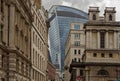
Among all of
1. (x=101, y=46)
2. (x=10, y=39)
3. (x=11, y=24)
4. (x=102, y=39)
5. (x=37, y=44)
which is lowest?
(x=10, y=39)

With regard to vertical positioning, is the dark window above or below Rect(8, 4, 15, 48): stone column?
above

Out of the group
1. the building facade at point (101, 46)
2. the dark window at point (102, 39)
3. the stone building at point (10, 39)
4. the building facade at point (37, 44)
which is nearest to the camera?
the stone building at point (10, 39)

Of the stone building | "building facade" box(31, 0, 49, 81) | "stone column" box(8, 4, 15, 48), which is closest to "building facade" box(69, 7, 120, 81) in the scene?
"building facade" box(31, 0, 49, 81)

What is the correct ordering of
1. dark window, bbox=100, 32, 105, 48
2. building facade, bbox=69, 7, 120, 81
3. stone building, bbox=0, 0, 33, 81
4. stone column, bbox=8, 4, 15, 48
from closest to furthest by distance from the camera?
stone building, bbox=0, 0, 33, 81
stone column, bbox=8, 4, 15, 48
building facade, bbox=69, 7, 120, 81
dark window, bbox=100, 32, 105, 48

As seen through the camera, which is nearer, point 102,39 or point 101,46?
point 101,46

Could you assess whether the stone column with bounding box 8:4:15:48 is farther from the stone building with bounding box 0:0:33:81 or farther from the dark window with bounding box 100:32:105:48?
the dark window with bounding box 100:32:105:48

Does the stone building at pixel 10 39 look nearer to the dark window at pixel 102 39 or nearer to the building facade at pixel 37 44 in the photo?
the building facade at pixel 37 44

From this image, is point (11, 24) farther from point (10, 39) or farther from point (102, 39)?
point (102, 39)

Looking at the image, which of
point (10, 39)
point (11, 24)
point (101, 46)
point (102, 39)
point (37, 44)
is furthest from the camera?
point (102, 39)

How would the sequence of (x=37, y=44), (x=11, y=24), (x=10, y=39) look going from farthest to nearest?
(x=37, y=44) < (x=11, y=24) < (x=10, y=39)

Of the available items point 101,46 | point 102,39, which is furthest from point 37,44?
point 102,39

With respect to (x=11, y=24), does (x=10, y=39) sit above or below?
below

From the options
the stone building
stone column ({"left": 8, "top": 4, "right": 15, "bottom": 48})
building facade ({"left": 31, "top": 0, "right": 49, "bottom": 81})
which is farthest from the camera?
building facade ({"left": 31, "top": 0, "right": 49, "bottom": 81})

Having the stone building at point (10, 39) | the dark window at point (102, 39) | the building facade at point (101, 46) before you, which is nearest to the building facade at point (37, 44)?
the building facade at point (101, 46)
